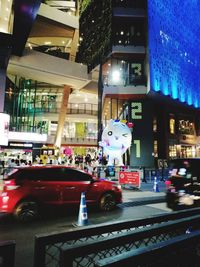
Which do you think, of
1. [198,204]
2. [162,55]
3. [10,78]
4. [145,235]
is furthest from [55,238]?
[10,78]

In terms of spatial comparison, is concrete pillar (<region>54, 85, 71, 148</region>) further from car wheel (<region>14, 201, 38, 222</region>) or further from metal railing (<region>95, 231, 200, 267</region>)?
metal railing (<region>95, 231, 200, 267</region>)

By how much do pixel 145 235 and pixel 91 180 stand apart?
6.97 m

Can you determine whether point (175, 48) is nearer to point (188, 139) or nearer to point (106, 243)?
point (188, 139)

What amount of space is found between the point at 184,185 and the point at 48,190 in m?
4.58

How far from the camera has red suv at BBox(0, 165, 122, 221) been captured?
787 cm

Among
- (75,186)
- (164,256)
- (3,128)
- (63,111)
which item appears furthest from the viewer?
(63,111)

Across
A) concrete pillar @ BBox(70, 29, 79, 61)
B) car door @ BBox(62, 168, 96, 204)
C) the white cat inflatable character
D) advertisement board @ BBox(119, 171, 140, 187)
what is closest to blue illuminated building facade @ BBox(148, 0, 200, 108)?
the white cat inflatable character

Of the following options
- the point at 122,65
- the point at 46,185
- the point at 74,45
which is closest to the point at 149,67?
the point at 122,65

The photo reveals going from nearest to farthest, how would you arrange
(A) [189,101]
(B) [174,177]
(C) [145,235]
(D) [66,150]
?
(C) [145,235], (B) [174,177], (A) [189,101], (D) [66,150]

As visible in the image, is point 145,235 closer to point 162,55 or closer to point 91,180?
point 91,180

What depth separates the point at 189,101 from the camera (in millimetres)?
35312

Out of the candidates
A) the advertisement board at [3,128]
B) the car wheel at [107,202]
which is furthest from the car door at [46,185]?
the advertisement board at [3,128]

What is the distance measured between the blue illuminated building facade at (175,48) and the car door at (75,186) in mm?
20933

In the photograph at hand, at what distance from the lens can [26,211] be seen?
26.0ft
